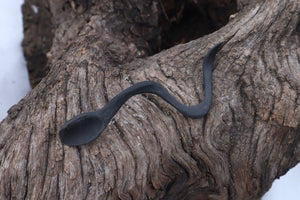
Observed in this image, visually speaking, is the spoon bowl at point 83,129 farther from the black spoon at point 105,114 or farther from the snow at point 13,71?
the snow at point 13,71

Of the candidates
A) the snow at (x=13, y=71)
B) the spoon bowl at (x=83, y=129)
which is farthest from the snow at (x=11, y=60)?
the spoon bowl at (x=83, y=129)

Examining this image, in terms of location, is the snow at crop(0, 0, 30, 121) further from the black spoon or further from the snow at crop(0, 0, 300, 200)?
the black spoon

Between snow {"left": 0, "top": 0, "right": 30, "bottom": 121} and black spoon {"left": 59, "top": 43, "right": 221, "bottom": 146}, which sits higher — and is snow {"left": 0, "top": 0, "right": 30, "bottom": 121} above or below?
above

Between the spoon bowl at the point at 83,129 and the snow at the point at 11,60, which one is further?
the snow at the point at 11,60

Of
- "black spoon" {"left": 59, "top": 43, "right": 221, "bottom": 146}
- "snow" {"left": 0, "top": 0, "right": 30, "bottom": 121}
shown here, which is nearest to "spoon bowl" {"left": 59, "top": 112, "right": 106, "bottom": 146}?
"black spoon" {"left": 59, "top": 43, "right": 221, "bottom": 146}

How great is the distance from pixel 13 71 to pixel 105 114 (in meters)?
0.92

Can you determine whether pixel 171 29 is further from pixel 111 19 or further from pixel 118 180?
pixel 118 180

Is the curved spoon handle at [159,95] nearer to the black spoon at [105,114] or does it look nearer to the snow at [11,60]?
the black spoon at [105,114]

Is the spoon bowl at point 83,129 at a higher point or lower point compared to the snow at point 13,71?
lower

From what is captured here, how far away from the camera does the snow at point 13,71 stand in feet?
4.79

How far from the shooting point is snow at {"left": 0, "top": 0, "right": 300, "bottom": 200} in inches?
57.4

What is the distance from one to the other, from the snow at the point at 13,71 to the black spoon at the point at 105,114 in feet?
2.53

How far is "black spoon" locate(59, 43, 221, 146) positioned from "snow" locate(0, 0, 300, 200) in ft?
2.53

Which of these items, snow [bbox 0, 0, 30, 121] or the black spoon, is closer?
the black spoon
